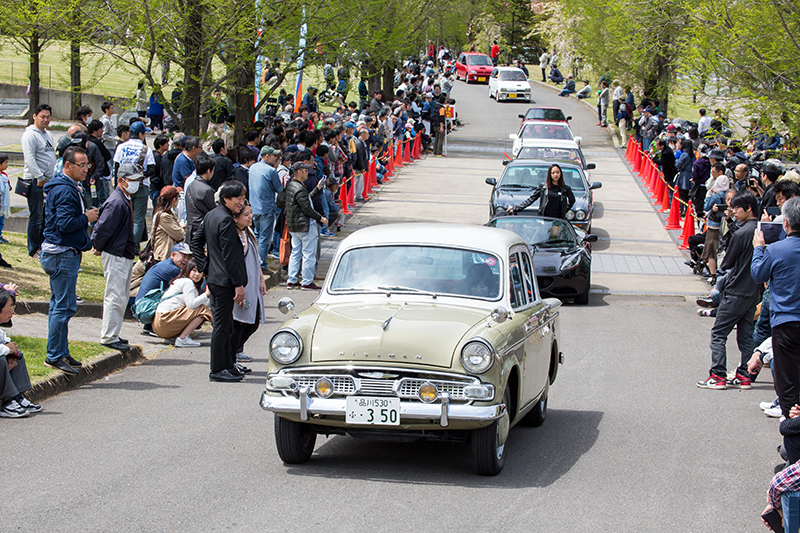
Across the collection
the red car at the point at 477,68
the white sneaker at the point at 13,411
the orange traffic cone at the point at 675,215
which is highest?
the red car at the point at 477,68

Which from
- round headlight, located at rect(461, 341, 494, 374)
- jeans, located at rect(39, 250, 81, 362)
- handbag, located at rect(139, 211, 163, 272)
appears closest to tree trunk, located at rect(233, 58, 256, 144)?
handbag, located at rect(139, 211, 163, 272)

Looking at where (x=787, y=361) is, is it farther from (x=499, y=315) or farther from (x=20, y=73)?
(x=20, y=73)

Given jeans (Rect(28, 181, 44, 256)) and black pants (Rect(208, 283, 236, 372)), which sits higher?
jeans (Rect(28, 181, 44, 256))

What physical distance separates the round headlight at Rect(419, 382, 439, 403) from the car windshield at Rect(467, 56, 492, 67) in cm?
6229

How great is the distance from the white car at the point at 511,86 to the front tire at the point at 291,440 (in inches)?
1891

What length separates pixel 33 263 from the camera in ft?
45.6

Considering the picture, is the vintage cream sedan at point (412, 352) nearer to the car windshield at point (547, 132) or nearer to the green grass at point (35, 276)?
the green grass at point (35, 276)

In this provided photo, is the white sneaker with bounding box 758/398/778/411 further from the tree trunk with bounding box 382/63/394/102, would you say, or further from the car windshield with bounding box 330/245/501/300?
the tree trunk with bounding box 382/63/394/102

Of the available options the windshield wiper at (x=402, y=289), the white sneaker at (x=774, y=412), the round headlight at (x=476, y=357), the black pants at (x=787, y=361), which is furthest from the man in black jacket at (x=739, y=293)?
the round headlight at (x=476, y=357)

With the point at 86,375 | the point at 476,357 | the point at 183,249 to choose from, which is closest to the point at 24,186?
the point at 183,249

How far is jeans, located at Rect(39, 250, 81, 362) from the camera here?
849 centimetres

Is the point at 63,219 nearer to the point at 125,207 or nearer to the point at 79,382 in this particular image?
the point at 125,207

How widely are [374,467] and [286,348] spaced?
1076 millimetres

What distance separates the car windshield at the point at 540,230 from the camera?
15.1m
